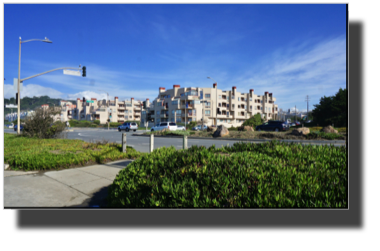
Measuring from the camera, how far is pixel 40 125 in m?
13.5

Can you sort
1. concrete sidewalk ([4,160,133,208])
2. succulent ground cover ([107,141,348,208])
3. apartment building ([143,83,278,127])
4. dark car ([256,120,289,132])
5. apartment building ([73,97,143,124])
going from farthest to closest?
apartment building ([73,97,143,124])
apartment building ([143,83,278,127])
dark car ([256,120,289,132])
concrete sidewalk ([4,160,133,208])
succulent ground cover ([107,141,348,208])

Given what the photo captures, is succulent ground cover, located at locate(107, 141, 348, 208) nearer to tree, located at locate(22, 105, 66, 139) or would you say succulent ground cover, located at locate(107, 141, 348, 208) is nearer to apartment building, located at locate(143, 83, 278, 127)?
tree, located at locate(22, 105, 66, 139)

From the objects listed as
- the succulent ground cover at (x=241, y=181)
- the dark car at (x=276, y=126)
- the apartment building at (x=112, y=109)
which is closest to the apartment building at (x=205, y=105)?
the apartment building at (x=112, y=109)

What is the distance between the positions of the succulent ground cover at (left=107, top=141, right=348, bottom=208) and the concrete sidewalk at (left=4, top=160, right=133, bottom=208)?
2.83 feet

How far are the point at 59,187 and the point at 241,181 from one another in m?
4.21

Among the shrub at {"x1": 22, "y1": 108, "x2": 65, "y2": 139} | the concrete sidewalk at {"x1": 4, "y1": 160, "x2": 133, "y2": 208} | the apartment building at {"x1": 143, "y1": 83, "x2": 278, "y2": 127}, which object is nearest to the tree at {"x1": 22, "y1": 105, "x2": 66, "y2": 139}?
the shrub at {"x1": 22, "y1": 108, "x2": 65, "y2": 139}

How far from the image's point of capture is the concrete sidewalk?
14.0 feet

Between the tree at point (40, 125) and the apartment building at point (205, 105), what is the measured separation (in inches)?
2086

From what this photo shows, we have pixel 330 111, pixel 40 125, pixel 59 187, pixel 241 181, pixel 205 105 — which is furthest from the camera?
pixel 205 105

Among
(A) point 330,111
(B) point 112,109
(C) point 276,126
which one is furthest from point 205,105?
(C) point 276,126

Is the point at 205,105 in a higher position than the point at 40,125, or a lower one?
higher

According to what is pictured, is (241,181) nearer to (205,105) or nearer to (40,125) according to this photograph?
(40,125)
